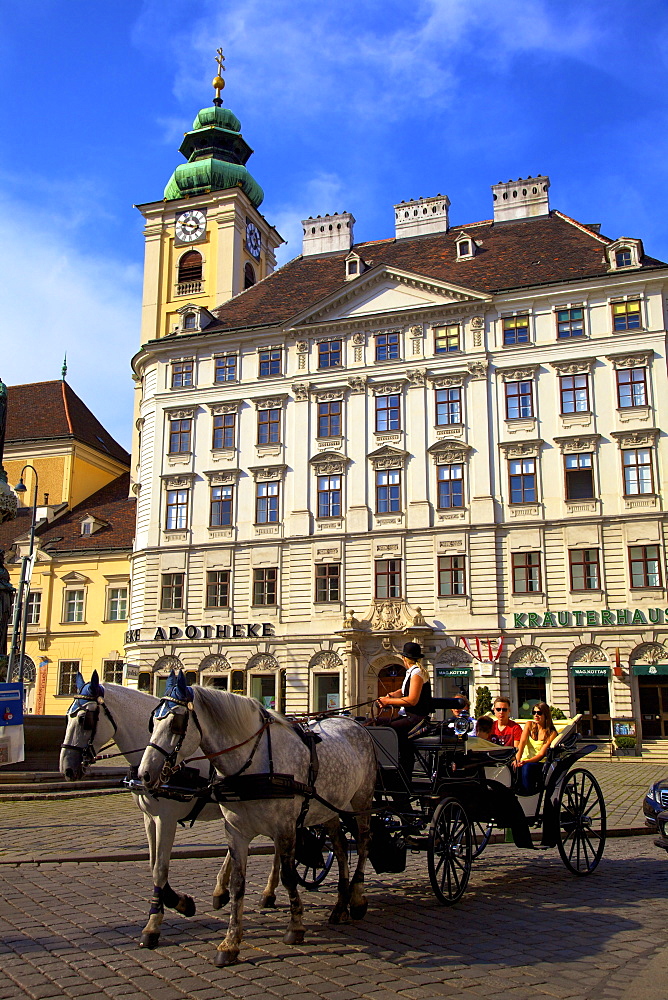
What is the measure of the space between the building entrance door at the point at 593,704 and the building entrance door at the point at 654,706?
1214 millimetres

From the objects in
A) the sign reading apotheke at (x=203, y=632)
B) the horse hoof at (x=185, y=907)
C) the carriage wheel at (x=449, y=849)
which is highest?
the sign reading apotheke at (x=203, y=632)

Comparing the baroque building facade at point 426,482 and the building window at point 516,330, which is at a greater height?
the building window at point 516,330

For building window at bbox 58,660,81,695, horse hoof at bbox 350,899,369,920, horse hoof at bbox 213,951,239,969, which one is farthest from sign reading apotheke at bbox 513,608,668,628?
horse hoof at bbox 213,951,239,969

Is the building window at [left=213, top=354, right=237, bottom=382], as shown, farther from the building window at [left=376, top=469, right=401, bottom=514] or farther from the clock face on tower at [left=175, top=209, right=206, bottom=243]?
the clock face on tower at [left=175, top=209, right=206, bottom=243]

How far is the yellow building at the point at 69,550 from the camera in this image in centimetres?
4450

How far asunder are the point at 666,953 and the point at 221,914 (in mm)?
3765

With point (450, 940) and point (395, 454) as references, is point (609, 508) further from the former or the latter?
point (450, 940)

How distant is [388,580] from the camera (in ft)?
115

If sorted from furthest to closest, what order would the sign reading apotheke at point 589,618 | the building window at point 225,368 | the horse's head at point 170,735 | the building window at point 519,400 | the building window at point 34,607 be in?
the building window at point 34,607 < the building window at point 225,368 < the building window at point 519,400 < the sign reading apotheke at point 589,618 < the horse's head at point 170,735

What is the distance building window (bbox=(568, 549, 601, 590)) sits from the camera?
107ft

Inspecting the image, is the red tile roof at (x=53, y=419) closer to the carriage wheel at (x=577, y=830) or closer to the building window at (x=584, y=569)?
the building window at (x=584, y=569)

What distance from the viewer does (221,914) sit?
8.00 meters

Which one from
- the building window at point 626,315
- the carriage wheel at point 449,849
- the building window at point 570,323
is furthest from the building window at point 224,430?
the carriage wheel at point 449,849

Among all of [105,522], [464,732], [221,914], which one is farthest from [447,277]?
[221,914]
